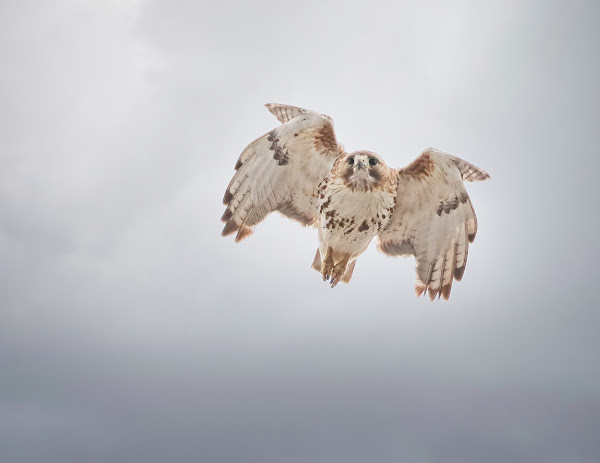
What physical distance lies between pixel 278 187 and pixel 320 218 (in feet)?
4.22

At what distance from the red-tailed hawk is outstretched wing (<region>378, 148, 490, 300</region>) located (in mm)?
21

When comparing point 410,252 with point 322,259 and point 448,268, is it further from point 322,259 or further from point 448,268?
point 322,259

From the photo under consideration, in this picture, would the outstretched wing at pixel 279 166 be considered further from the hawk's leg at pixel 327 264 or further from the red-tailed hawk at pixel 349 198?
the hawk's leg at pixel 327 264

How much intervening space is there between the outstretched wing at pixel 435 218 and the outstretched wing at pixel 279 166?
71.3 inches

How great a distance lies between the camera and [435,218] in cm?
1638

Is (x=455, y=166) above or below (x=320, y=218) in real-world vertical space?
above

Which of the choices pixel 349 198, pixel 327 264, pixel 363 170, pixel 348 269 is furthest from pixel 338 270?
pixel 363 170

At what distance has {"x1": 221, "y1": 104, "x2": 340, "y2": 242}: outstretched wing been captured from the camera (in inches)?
623

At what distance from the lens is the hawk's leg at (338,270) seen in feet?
53.2

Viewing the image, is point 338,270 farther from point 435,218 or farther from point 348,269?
point 435,218

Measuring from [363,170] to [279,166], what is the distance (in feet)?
6.66

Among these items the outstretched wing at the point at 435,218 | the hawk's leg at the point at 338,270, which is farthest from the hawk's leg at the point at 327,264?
the outstretched wing at the point at 435,218

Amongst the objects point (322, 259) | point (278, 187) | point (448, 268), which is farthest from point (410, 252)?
point (278, 187)

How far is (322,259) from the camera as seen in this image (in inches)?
634
